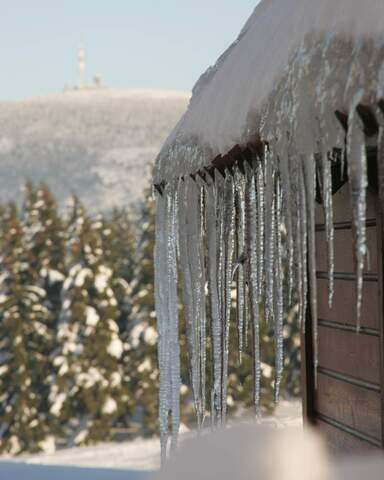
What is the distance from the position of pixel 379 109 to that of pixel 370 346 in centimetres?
197

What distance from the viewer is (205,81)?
19.1ft

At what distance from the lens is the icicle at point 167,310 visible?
5457 mm

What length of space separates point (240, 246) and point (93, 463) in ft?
50.9

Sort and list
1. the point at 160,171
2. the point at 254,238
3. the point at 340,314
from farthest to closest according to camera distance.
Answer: the point at 160,171
the point at 340,314
the point at 254,238

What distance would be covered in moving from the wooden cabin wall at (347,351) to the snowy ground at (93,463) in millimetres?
2727

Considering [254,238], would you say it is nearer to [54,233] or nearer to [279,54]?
[279,54]

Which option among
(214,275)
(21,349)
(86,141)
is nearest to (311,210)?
(214,275)

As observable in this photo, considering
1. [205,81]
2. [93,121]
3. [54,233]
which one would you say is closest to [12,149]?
[93,121]

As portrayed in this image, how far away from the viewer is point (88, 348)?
27.6m

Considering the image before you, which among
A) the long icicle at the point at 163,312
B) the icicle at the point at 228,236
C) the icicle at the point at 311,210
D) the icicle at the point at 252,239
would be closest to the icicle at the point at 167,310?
the long icicle at the point at 163,312

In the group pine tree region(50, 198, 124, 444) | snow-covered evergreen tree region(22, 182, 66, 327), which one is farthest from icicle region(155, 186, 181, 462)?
snow-covered evergreen tree region(22, 182, 66, 327)

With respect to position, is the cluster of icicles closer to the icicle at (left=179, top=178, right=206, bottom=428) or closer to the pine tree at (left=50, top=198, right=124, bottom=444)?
the icicle at (left=179, top=178, right=206, bottom=428)

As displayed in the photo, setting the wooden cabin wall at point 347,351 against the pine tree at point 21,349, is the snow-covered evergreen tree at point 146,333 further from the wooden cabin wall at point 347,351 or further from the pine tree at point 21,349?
the wooden cabin wall at point 347,351

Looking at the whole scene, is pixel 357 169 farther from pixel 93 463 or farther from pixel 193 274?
pixel 93 463
